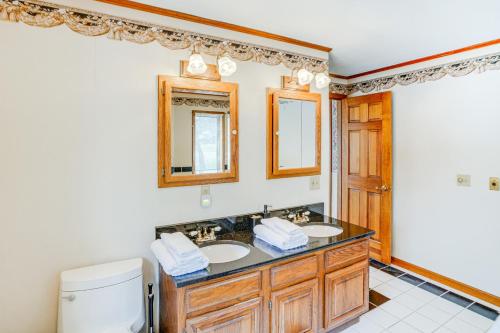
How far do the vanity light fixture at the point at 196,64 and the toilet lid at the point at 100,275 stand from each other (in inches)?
50.8

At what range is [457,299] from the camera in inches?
101

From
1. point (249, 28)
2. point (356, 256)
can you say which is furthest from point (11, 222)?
point (356, 256)

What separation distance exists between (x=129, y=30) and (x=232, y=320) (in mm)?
1877

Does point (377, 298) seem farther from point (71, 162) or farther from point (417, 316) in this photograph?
point (71, 162)

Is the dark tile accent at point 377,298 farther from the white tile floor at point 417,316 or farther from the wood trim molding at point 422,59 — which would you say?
the wood trim molding at point 422,59

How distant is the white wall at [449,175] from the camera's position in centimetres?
249

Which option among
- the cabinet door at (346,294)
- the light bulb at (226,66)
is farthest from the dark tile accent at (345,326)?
the light bulb at (226,66)

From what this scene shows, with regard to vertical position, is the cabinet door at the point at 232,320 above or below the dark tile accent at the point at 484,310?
above

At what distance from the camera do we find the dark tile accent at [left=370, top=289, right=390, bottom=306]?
100.0 inches

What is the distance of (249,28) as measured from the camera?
2148 mm

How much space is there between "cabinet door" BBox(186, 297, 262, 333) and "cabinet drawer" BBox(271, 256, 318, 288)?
0.52 feet

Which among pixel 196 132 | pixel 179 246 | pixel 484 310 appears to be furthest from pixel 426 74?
pixel 179 246

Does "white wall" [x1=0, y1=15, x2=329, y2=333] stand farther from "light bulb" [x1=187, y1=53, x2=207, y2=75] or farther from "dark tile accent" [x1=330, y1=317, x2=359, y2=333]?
"dark tile accent" [x1=330, y1=317, x2=359, y2=333]

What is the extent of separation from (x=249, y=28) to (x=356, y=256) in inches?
75.5
